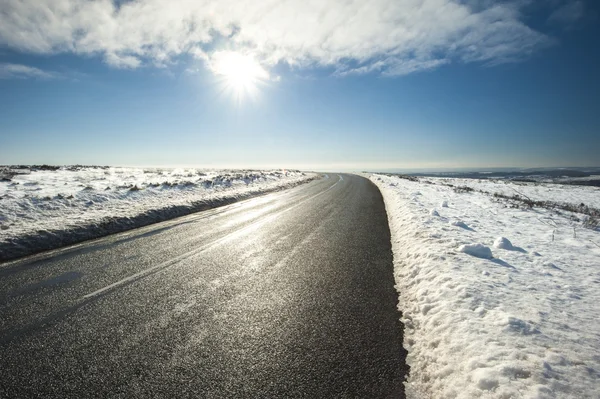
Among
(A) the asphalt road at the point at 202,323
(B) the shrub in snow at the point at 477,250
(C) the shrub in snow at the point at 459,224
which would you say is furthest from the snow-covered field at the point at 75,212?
(C) the shrub in snow at the point at 459,224

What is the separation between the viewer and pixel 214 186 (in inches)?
813

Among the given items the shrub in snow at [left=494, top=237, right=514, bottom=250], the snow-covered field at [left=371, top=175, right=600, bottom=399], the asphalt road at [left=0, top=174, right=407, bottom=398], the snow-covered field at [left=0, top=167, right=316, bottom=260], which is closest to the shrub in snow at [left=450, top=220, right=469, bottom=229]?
the snow-covered field at [left=371, top=175, right=600, bottom=399]

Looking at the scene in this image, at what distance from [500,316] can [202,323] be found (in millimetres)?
3561

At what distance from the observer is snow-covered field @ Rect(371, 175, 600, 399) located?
2.40m

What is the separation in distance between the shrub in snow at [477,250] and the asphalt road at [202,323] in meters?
1.56

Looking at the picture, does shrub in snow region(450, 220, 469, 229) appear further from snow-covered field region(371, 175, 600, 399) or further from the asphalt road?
the asphalt road

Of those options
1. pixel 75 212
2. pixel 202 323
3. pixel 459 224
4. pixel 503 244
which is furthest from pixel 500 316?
pixel 75 212

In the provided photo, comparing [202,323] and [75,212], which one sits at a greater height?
[75,212]

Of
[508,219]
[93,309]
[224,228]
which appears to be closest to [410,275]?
[93,309]

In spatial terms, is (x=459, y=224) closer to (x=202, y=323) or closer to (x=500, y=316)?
(x=500, y=316)

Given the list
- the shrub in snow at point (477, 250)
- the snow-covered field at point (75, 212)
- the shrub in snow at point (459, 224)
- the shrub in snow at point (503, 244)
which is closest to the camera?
the shrub in snow at point (477, 250)

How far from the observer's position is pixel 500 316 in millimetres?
3264

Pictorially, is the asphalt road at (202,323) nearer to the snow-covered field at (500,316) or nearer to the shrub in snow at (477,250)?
the snow-covered field at (500,316)

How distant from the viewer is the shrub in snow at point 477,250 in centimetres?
558
